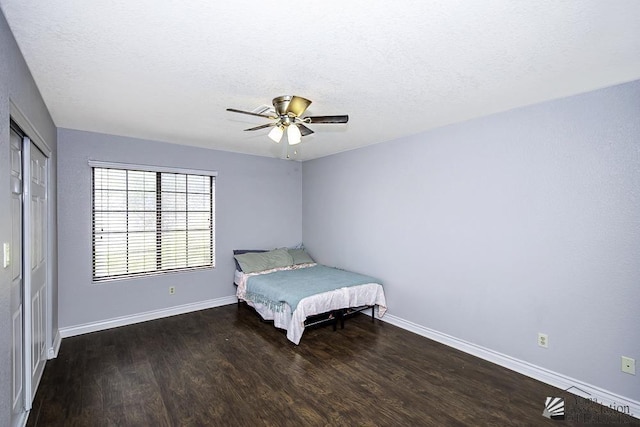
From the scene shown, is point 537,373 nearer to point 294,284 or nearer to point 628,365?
point 628,365

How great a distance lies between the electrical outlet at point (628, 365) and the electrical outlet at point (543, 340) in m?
0.50

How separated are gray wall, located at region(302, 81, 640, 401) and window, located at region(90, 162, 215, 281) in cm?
271

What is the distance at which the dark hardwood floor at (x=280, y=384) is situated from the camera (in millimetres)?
2336

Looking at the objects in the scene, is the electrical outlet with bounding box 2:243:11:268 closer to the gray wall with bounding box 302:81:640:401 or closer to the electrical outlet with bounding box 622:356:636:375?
the gray wall with bounding box 302:81:640:401

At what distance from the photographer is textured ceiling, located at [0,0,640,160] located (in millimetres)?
1576

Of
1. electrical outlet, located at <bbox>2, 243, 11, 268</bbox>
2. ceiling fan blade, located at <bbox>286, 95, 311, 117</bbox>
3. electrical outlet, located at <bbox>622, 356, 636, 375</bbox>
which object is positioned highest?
ceiling fan blade, located at <bbox>286, 95, 311, 117</bbox>

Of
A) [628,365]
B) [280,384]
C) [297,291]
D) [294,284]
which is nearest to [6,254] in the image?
[280,384]

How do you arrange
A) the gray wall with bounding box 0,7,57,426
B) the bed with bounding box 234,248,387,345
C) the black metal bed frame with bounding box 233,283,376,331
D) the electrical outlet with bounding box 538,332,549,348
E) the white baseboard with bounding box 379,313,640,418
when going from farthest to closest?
the black metal bed frame with bounding box 233,283,376,331
the bed with bounding box 234,248,387,345
the electrical outlet with bounding box 538,332,549,348
the white baseboard with bounding box 379,313,640,418
the gray wall with bounding box 0,7,57,426

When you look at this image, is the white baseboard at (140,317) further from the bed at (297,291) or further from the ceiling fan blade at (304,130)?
the ceiling fan blade at (304,130)

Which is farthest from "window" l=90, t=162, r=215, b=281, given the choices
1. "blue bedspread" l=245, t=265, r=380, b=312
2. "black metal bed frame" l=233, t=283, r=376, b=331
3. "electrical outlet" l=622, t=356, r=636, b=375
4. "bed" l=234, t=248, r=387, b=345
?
"electrical outlet" l=622, t=356, r=636, b=375

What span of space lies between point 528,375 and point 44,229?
15.8 feet

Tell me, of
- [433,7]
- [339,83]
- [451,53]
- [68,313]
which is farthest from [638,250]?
[68,313]

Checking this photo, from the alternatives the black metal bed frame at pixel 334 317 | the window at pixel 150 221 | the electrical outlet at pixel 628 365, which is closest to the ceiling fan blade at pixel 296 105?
the black metal bed frame at pixel 334 317

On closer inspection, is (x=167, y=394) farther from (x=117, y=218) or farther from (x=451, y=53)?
(x=451, y=53)
